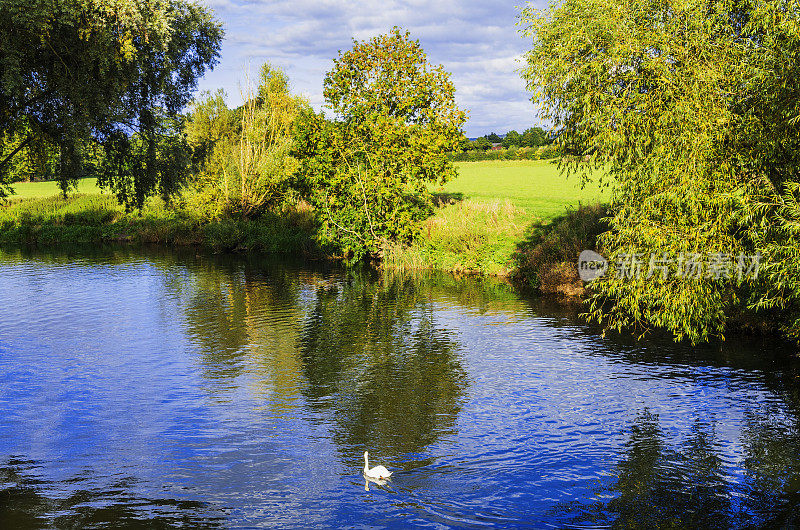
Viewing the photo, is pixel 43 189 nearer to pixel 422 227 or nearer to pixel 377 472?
pixel 422 227

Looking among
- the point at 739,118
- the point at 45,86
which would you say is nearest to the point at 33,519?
the point at 45,86

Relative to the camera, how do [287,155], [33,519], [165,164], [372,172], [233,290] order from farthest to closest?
[287,155]
[372,172]
[233,290]
[165,164]
[33,519]

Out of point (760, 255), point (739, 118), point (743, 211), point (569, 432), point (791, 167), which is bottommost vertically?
point (569, 432)

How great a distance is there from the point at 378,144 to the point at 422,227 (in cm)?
559

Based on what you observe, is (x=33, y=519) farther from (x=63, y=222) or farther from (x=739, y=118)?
(x=63, y=222)

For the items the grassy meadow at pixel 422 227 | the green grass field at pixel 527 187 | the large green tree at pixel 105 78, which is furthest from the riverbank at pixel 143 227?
the large green tree at pixel 105 78

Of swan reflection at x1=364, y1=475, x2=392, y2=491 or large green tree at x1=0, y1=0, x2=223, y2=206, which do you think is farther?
large green tree at x1=0, y1=0, x2=223, y2=206

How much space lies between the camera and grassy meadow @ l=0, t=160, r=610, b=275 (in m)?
38.1

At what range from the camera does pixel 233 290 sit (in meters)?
33.4

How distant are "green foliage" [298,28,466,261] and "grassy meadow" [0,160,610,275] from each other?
223cm

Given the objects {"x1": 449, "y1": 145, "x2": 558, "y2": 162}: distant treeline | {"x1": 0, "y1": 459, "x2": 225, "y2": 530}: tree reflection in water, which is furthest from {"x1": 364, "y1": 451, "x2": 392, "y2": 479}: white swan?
{"x1": 449, "y1": 145, "x2": 558, "y2": 162}: distant treeline

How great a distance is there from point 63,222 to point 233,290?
35257 millimetres

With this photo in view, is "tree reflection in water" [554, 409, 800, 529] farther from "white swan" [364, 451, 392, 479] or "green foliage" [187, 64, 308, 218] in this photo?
"green foliage" [187, 64, 308, 218]

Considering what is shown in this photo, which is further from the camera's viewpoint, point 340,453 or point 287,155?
point 287,155
